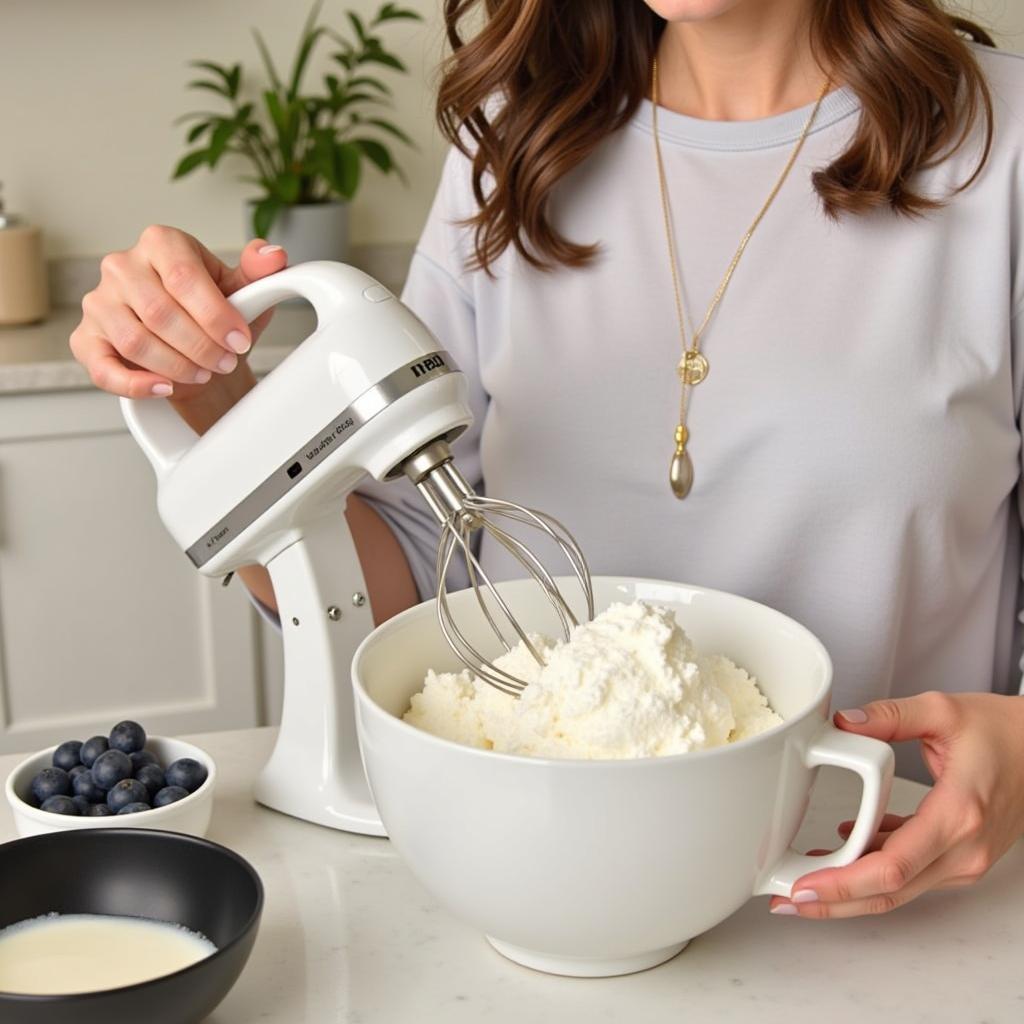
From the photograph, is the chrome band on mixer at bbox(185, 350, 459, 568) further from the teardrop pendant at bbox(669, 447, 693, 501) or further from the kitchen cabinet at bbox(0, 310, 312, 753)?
the kitchen cabinet at bbox(0, 310, 312, 753)

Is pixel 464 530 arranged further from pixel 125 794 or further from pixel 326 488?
pixel 125 794

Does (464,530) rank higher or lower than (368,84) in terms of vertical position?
lower

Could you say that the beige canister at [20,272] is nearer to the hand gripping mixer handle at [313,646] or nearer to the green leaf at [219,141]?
the green leaf at [219,141]

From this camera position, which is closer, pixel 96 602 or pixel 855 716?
pixel 855 716

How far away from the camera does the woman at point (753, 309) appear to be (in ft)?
3.25

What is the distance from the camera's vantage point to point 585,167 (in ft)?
3.64

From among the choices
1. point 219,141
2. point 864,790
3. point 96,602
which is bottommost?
point 96,602

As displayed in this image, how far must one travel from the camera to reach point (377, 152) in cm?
227

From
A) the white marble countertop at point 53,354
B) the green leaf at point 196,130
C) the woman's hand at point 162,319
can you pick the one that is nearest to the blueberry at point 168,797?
the woman's hand at point 162,319

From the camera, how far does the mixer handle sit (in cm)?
75

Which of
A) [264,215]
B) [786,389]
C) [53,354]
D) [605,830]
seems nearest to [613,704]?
Result: [605,830]

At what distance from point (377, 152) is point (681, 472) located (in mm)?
1380

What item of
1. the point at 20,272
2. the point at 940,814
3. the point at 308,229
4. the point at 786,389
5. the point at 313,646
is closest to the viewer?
the point at 940,814

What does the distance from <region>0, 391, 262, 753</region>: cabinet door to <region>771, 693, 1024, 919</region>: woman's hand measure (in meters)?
1.41
